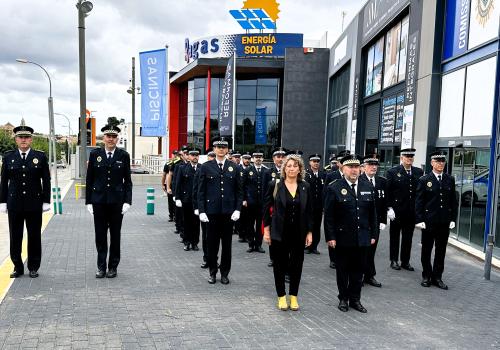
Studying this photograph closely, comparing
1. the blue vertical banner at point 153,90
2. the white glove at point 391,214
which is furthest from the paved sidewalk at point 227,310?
the blue vertical banner at point 153,90

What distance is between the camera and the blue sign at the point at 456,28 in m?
10.8

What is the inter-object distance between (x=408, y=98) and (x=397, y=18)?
3.38 metres

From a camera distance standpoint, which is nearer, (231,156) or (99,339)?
(99,339)

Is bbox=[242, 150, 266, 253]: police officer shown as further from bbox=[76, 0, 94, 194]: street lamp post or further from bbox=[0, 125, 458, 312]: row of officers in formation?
bbox=[76, 0, 94, 194]: street lamp post

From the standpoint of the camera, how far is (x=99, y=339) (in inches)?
170

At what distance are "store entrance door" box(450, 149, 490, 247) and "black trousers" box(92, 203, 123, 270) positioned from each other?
7718 mm

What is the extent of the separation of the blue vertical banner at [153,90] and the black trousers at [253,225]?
55.6 ft

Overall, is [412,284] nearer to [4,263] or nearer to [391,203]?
[391,203]

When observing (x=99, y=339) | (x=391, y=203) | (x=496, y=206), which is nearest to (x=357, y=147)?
(x=496, y=206)

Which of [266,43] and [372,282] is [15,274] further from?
[266,43]

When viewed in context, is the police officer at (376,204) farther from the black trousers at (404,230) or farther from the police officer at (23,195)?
the police officer at (23,195)

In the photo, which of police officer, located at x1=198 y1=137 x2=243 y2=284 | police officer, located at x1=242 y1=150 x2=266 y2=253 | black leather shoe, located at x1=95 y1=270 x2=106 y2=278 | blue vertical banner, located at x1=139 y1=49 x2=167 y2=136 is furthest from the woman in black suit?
blue vertical banner, located at x1=139 y1=49 x2=167 y2=136

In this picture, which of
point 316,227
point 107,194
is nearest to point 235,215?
point 107,194

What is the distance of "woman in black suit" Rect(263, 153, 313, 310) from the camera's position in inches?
206
